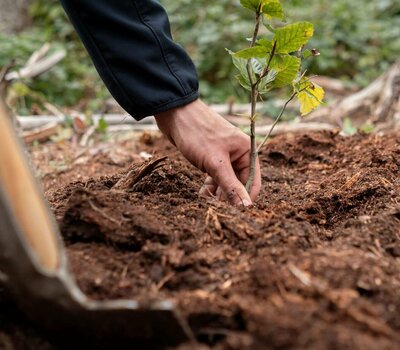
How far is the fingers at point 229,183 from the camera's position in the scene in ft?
6.98

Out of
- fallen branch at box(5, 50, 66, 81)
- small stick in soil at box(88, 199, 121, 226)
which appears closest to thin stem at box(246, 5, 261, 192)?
small stick in soil at box(88, 199, 121, 226)

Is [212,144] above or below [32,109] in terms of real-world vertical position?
above

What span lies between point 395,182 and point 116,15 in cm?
141

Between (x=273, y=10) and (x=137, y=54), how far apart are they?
0.54 metres

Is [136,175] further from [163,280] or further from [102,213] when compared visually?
[163,280]

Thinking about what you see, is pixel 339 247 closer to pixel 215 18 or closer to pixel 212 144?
pixel 212 144

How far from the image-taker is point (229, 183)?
213cm

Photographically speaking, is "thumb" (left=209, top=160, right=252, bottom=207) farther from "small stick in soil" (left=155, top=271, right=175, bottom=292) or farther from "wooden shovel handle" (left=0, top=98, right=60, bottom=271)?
"wooden shovel handle" (left=0, top=98, right=60, bottom=271)

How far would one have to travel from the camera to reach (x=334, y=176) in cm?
269

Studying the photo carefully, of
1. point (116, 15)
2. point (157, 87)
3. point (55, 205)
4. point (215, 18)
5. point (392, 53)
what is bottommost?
point (392, 53)

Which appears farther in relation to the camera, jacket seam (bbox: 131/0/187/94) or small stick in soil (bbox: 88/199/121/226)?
jacket seam (bbox: 131/0/187/94)

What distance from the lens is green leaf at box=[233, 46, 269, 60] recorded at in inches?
76.5

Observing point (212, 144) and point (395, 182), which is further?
point (395, 182)

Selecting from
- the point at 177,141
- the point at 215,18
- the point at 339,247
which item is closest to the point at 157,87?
the point at 177,141
